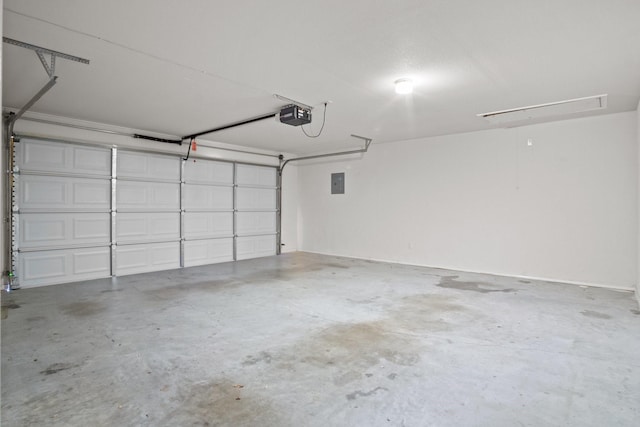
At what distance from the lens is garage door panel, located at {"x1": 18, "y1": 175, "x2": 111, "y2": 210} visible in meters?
5.07

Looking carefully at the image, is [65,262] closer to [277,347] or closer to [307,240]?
[277,347]

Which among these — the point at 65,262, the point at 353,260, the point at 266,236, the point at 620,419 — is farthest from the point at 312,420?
the point at 266,236

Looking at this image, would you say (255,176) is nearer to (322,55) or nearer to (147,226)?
(147,226)

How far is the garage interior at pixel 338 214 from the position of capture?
2443 mm

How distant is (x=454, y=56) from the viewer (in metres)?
3.22

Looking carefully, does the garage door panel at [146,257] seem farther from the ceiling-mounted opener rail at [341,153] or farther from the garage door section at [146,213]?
the ceiling-mounted opener rail at [341,153]

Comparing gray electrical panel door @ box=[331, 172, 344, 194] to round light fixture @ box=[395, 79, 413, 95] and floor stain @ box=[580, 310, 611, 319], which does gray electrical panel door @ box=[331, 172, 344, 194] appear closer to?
round light fixture @ box=[395, 79, 413, 95]

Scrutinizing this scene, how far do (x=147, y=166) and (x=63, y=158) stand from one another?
3.99 feet

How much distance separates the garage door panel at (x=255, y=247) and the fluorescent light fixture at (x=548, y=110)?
200 inches

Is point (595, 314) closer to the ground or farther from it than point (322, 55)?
closer to the ground

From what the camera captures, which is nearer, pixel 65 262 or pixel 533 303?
pixel 533 303

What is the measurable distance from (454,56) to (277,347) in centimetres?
290

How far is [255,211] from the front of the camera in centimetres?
813

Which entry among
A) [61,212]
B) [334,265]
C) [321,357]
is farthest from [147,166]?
[321,357]
